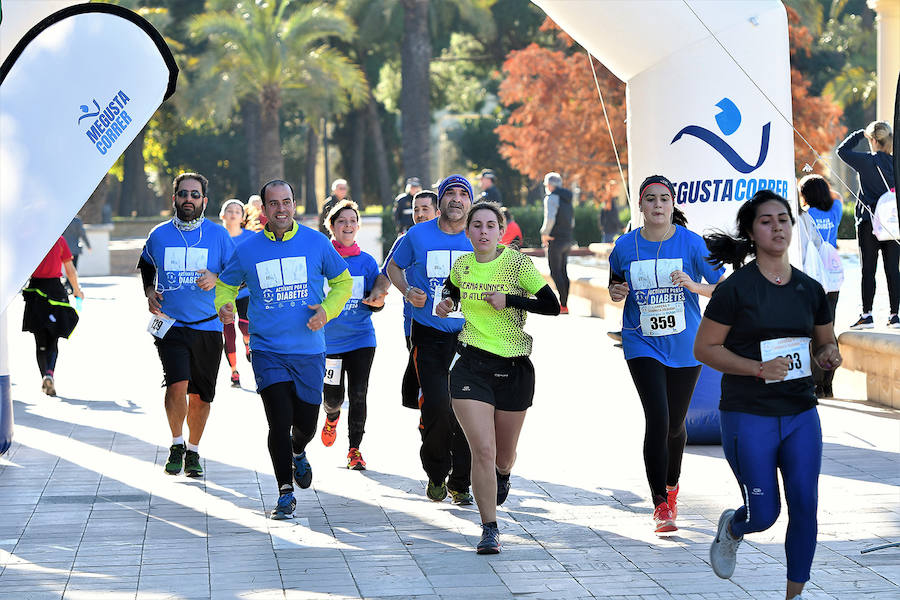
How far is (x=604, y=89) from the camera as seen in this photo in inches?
1129

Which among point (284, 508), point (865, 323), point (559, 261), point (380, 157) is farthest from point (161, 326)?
point (380, 157)

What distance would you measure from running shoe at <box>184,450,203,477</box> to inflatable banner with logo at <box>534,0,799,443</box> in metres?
3.21

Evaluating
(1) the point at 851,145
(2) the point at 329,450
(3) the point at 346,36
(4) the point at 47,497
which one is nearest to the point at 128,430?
(2) the point at 329,450

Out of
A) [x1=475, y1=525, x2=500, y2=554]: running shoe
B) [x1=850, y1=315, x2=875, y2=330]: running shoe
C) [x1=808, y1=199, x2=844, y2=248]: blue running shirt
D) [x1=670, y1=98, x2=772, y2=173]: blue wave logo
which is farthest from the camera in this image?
[x1=850, y1=315, x2=875, y2=330]: running shoe

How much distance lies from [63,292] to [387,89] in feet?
147

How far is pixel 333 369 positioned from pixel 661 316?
2434 mm

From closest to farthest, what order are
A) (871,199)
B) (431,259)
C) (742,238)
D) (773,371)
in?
1. (773,371)
2. (742,238)
3. (431,259)
4. (871,199)

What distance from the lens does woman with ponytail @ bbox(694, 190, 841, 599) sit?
5027mm

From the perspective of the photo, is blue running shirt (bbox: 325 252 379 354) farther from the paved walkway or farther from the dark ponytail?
the dark ponytail

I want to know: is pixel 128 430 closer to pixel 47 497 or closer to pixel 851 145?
pixel 47 497

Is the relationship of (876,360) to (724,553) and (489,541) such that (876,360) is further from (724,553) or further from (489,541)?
(724,553)

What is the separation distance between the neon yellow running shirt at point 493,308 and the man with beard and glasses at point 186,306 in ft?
7.04

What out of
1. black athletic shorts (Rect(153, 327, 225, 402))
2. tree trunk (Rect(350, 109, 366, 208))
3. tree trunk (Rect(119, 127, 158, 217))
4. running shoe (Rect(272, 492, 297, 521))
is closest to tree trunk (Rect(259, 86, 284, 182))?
tree trunk (Rect(350, 109, 366, 208))

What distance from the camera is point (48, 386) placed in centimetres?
1186
